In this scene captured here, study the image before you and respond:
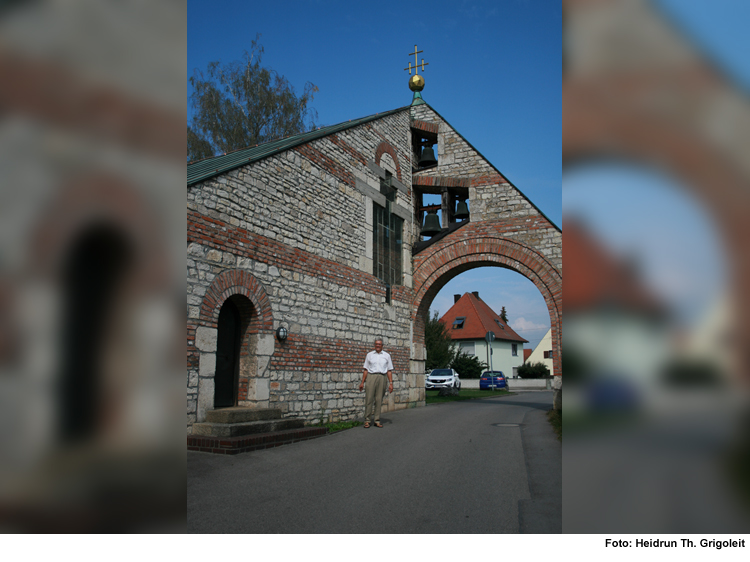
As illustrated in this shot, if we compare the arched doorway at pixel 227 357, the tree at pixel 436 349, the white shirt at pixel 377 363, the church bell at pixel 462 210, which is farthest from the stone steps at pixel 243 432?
the tree at pixel 436 349

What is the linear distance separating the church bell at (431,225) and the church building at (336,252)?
4cm

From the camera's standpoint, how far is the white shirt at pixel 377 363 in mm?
9641

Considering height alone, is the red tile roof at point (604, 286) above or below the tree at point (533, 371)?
above

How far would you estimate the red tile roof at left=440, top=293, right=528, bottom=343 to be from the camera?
47.6 metres

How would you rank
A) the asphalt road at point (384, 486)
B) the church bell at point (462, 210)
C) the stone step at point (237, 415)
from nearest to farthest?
the asphalt road at point (384, 486)
the stone step at point (237, 415)
the church bell at point (462, 210)

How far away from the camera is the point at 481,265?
47.8ft

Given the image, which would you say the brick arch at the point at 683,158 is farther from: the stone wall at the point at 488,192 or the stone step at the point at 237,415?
the stone wall at the point at 488,192

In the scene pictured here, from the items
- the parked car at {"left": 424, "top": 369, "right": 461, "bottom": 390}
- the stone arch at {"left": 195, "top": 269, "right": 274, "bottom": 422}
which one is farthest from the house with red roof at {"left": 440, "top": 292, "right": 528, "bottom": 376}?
the stone arch at {"left": 195, "top": 269, "right": 274, "bottom": 422}

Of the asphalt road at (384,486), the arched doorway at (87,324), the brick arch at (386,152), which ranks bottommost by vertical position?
the asphalt road at (384,486)

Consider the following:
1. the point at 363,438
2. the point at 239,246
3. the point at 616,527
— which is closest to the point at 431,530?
the point at 616,527

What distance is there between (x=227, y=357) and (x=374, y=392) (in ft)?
9.21

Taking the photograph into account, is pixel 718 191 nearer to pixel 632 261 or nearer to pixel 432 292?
pixel 632 261

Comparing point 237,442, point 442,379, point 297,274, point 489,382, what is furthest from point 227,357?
point 489,382

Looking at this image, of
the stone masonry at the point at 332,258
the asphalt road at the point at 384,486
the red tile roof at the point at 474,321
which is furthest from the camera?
the red tile roof at the point at 474,321
